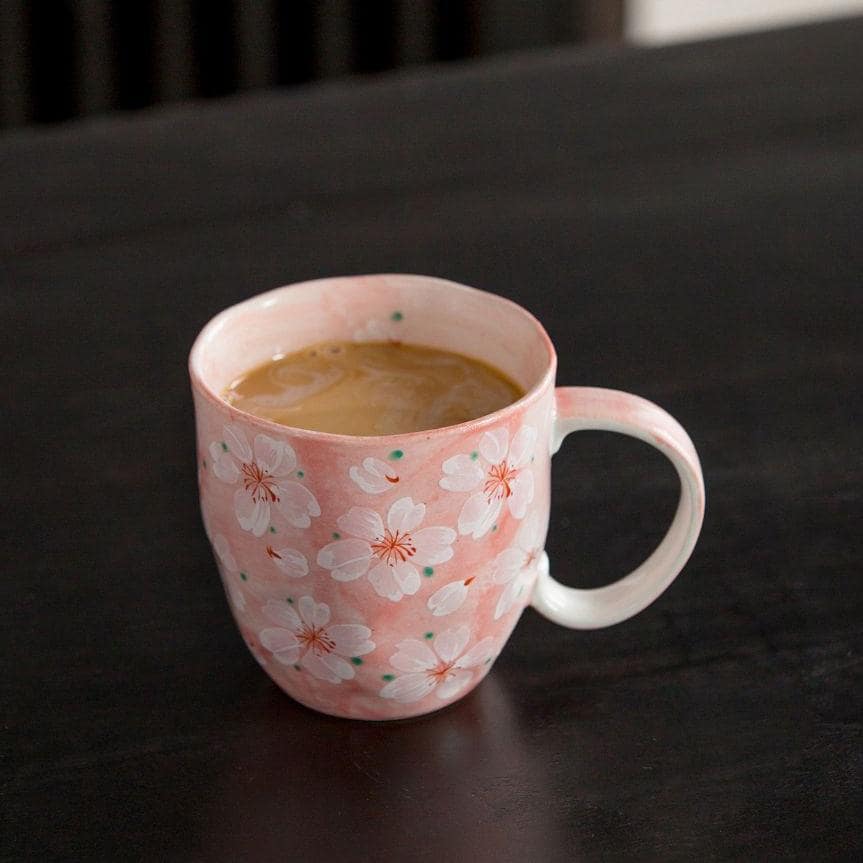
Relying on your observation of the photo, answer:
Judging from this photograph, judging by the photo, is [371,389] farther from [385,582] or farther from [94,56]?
[94,56]

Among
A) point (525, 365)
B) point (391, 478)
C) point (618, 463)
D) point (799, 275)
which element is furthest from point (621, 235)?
Result: point (391, 478)

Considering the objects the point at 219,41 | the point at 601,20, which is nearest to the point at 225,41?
the point at 219,41

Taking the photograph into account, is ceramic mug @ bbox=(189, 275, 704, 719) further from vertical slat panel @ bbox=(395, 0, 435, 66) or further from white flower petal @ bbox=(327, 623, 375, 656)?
vertical slat panel @ bbox=(395, 0, 435, 66)

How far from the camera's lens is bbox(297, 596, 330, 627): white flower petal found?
52 centimetres

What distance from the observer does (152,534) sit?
0.67 meters

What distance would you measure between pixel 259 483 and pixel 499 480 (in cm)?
9

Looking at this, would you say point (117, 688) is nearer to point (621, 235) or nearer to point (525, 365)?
point (525, 365)

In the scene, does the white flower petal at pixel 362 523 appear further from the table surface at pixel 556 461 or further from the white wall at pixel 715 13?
the white wall at pixel 715 13

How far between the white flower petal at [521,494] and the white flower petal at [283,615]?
0.31 feet

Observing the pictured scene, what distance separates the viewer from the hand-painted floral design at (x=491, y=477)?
50cm

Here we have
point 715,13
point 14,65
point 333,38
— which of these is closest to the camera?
point 14,65

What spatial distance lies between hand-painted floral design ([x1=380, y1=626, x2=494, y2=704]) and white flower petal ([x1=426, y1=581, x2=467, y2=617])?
0.5 inches

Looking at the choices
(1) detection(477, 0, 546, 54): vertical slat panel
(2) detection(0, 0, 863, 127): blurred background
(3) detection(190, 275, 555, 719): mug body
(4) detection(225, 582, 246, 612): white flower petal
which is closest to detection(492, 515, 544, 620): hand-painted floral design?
(3) detection(190, 275, 555, 719): mug body

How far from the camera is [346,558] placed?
0.50m
